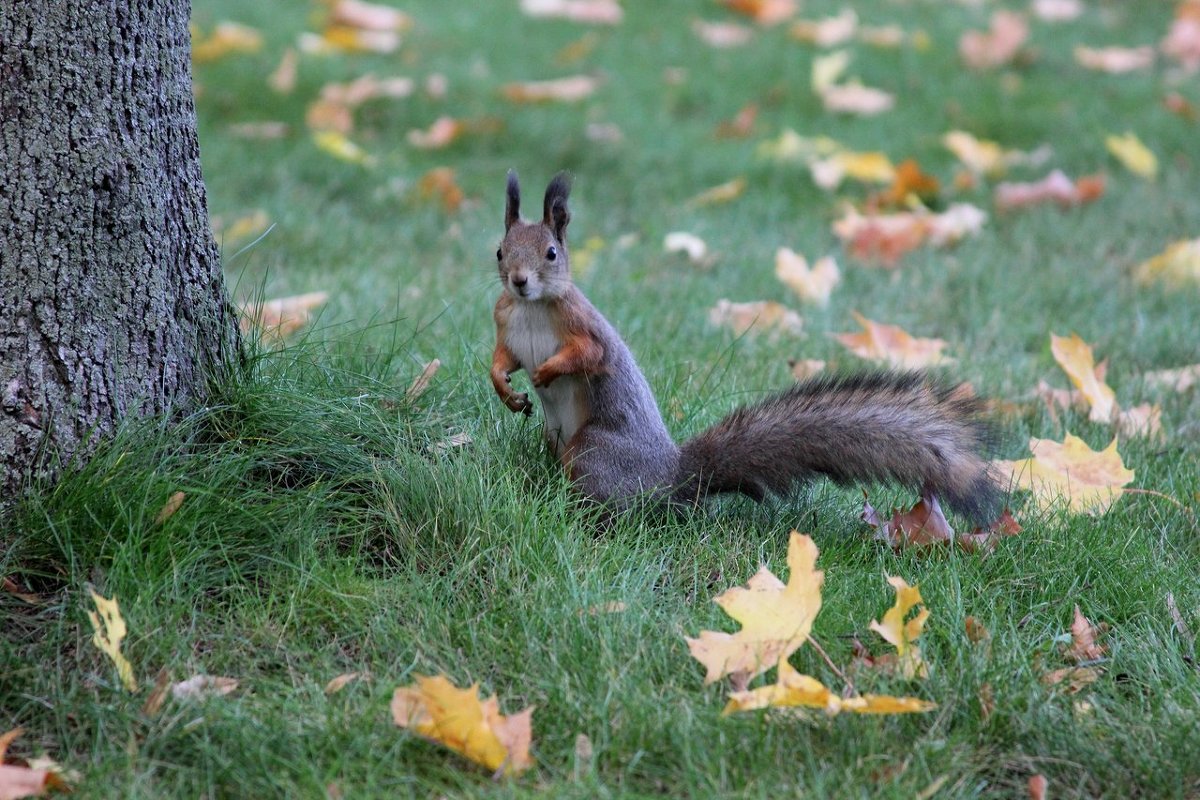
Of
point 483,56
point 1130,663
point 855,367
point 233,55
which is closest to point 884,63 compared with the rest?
point 483,56

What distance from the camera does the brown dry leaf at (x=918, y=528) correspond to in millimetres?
2406

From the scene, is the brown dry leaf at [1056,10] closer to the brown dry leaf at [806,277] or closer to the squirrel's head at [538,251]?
the brown dry leaf at [806,277]

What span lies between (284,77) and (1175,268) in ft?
12.1

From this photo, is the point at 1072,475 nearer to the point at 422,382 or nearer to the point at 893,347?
A: the point at 893,347

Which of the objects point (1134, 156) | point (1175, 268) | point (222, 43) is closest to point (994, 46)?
point (1134, 156)

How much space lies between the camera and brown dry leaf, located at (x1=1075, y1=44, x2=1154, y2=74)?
22.3ft

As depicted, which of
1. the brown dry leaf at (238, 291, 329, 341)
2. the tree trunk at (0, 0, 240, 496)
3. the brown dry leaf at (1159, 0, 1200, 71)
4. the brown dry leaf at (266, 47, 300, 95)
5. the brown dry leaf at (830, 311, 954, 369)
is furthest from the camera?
the brown dry leaf at (1159, 0, 1200, 71)

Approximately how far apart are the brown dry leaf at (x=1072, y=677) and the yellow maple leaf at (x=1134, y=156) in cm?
382

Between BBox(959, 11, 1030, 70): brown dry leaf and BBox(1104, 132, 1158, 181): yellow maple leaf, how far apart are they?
141 centimetres

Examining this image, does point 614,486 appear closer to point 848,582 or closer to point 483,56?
point 848,582

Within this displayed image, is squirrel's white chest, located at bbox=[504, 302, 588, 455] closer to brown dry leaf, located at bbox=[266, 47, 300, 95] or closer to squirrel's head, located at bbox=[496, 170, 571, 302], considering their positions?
squirrel's head, located at bbox=[496, 170, 571, 302]

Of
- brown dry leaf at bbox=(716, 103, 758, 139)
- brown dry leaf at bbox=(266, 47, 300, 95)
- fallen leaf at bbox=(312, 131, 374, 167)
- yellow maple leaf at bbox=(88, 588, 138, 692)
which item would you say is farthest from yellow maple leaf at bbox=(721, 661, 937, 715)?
brown dry leaf at bbox=(266, 47, 300, 95)

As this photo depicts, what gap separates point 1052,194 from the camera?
516cm

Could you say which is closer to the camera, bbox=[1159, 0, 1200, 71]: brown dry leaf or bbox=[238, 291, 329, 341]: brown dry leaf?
bbox=[238, 291, 329, 341]: brown dry leaf
